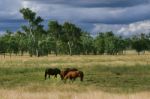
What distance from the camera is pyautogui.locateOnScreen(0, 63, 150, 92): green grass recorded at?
94.9ft

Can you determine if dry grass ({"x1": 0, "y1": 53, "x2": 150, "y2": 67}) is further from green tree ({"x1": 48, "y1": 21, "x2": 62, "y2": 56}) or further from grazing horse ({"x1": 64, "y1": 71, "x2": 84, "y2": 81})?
green tree ({"x1": 48, "y1": 21, "x2": 62, "y2": 56})

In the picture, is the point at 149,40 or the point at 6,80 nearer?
the point at 6,80

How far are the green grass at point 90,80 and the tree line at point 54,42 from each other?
7718cm

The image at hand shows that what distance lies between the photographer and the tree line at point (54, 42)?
428 feet

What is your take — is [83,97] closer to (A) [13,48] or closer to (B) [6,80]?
(B) [6,80]

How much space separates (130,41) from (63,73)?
451 feet

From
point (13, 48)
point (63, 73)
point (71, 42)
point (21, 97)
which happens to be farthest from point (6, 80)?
point (71, 42)

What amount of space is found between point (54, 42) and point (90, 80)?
350 feet

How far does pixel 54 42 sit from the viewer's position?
14350 cm

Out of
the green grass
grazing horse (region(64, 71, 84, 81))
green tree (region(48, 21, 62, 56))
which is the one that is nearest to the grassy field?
the green grass

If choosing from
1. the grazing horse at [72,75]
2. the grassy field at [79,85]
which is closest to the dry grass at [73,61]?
the grassy field at [79,85]

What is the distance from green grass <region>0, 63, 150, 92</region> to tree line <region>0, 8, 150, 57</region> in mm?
77184

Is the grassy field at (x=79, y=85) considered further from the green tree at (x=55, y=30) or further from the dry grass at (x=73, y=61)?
the green tree at (x=55, y=30)

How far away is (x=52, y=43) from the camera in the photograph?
141 metres
